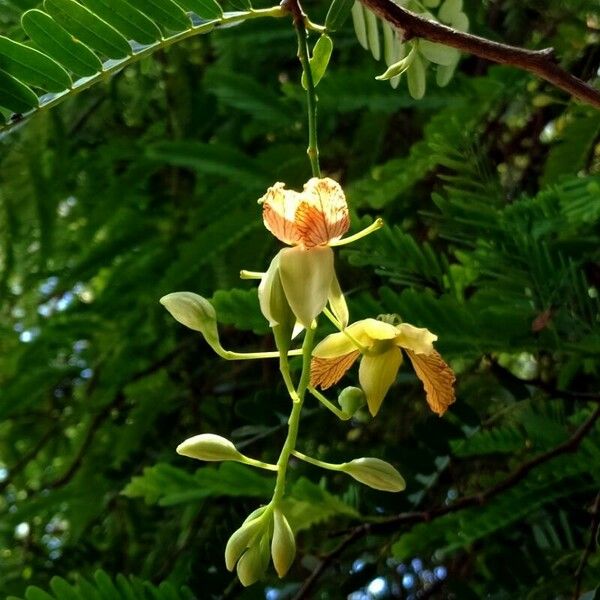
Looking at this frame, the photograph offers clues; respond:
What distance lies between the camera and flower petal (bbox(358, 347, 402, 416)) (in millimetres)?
476

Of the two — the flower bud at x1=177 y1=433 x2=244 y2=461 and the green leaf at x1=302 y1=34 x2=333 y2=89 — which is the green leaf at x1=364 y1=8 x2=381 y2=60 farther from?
the flower bud at x1=177 y1=433 x2=244 y2=461

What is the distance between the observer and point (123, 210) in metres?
1.44

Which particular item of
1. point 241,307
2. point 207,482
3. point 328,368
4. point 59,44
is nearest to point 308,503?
point 207,482

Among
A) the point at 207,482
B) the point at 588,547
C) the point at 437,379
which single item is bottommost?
the point at 588,547

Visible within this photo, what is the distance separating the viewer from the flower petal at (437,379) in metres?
0.49

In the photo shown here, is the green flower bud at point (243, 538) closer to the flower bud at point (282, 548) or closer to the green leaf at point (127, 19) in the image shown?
the flower bud at point (282, 548)

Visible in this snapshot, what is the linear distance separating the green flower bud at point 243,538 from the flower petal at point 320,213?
0.43 ft

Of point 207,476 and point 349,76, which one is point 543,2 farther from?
point 207,476

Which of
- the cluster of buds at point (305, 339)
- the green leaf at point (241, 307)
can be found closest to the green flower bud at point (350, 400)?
the cluster of buds at point (305, 339)

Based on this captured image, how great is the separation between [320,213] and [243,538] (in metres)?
0.16

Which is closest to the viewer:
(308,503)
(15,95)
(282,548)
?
(282,548)

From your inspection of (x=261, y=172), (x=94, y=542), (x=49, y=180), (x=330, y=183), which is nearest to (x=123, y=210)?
(x=49, y=180)

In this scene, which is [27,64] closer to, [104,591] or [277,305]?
[277,305]

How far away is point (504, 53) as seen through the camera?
1.61 feet
